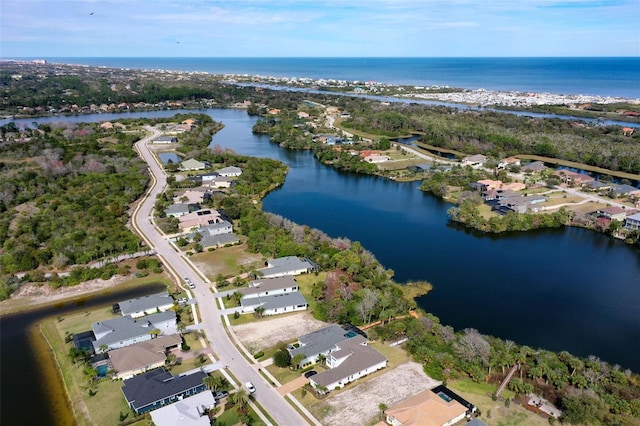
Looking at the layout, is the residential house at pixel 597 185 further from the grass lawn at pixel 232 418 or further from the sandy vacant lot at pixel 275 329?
the grass lawn at pixel 232 418

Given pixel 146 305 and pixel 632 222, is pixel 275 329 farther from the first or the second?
pixel 632 222

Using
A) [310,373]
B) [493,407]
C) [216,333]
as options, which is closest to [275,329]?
[216,333]

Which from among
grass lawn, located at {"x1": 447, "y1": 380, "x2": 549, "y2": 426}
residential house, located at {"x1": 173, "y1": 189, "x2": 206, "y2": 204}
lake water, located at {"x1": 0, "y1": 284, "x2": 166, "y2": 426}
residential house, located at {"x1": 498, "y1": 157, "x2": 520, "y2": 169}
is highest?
residential house, located at {"x1": 498, "y1": 157, "x2": 520, "y2": 169}

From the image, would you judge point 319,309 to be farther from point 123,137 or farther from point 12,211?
point 123,137

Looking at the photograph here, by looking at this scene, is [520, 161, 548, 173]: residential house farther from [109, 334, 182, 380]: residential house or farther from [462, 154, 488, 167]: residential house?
[109, 334, 182, 380]: residential house

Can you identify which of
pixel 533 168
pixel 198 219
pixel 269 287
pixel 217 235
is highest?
pixel 533 168

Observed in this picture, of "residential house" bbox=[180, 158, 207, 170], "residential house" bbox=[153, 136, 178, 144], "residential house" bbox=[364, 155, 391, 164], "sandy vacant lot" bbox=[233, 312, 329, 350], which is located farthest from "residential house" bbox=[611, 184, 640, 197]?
"residential house" bbox=[153, 136, 178, 144]

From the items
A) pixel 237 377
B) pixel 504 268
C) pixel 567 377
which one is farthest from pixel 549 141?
pixel 237 377
